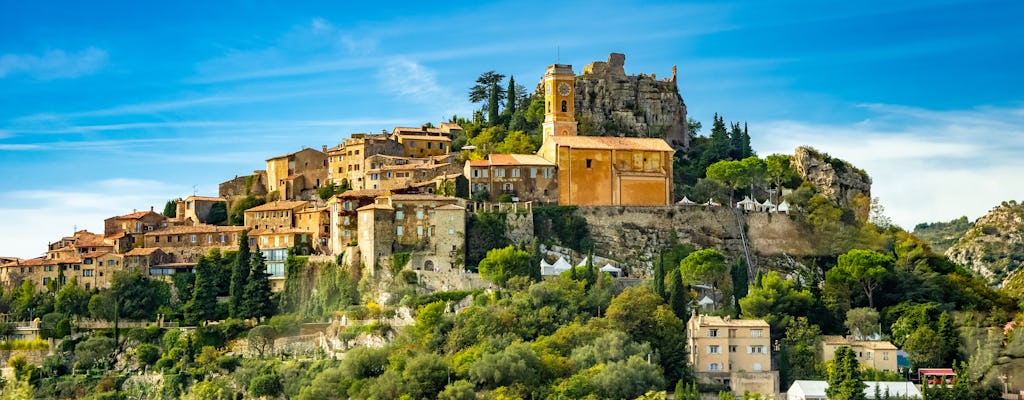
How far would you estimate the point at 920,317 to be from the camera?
2515 inches

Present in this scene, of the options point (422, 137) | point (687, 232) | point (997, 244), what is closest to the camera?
point (687, 232)

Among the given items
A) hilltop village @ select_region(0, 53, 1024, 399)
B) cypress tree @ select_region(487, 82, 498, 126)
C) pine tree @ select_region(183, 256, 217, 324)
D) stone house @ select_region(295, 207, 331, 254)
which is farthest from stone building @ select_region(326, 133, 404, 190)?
pine tree @ select_region(183, 256, 217, 324)

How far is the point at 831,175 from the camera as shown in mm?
83000

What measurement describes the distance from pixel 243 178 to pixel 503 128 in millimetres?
14992

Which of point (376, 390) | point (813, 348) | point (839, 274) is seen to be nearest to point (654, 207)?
point (839, 274)

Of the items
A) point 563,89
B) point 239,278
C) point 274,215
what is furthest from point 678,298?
point 274,215

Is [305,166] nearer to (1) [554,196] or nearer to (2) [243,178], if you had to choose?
(2) [243,178]

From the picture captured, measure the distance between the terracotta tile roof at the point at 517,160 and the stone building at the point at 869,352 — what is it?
61.1 ft

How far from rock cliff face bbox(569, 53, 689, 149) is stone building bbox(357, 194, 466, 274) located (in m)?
16.2

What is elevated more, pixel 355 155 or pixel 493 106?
pixel 493 106

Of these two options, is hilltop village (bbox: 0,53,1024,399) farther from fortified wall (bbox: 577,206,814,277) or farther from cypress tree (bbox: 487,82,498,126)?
cypress tree (bbox: 487,82,498,126)

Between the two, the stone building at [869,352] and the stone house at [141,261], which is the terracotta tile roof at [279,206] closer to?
the stone house at [141,261]

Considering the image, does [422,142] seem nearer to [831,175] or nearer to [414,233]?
[414,233]

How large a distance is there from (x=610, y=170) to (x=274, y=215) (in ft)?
57.7
